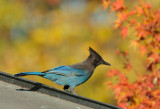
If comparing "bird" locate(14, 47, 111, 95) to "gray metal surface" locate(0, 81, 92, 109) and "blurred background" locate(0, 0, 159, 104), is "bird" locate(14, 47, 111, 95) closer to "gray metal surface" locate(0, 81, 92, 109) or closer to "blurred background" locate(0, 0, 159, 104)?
"gray metal surface" locate(0, 81, 92, 109)

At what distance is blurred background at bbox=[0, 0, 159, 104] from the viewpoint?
12.2 m

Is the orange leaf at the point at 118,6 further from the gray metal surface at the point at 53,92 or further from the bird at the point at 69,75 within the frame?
the gray metal surface at the point at 53,92

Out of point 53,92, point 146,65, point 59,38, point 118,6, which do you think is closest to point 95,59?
point 146,65

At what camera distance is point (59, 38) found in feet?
41.5

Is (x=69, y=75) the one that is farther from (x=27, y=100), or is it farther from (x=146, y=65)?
(x=27, y=100)

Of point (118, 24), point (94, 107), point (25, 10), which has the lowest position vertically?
point (94, 107)

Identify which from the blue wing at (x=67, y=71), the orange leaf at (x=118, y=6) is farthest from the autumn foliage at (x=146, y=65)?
the blue wing at (x=67, y=71)

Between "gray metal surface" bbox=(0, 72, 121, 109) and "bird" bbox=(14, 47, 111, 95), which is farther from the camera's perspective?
"bird" bbox=(14, 47, 111, 95)

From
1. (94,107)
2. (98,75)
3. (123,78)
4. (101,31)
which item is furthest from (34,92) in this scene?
(101,31)

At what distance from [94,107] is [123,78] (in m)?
2.23

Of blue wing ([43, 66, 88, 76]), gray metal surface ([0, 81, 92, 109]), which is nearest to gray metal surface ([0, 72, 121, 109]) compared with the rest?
gray metal surface ([0, 81, 92, 109])

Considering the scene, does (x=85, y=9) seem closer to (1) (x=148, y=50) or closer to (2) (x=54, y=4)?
(2) (x=54, y=4)

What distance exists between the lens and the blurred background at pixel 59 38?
12250mm

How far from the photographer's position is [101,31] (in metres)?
13.3
